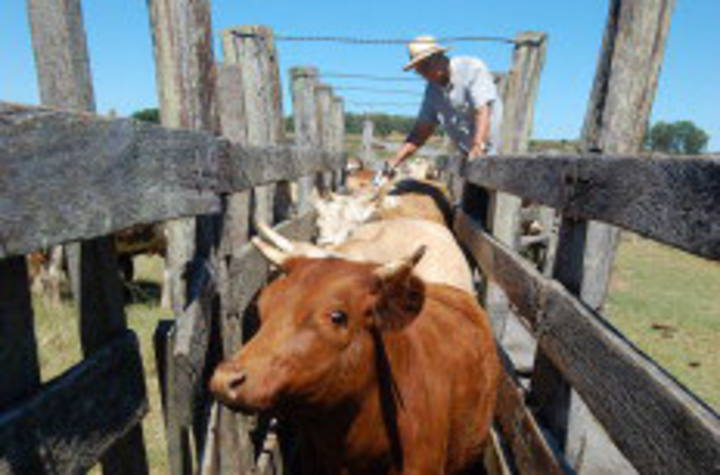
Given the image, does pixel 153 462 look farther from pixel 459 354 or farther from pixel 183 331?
pixel 183 331

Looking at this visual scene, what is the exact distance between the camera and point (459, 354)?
3.20 metres

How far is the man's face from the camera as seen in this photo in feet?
22.1

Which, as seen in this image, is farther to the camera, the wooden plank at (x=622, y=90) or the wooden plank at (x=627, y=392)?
the wooden plank at (x=622, y=90)

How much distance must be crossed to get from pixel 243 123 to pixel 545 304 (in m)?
2.38

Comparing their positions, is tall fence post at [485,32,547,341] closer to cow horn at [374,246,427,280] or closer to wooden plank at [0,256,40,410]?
cow horn at [374,246,427,280]

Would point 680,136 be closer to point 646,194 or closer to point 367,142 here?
point 367,142

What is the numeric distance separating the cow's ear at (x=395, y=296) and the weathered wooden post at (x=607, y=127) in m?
0.58

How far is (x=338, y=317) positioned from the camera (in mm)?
2236

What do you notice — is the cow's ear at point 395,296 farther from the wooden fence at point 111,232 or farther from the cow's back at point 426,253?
the cow's back at point 426,253

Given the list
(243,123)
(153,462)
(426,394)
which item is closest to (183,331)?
(426,394)

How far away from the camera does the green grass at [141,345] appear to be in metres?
4.18

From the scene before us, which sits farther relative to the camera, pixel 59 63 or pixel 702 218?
pixel 59 63

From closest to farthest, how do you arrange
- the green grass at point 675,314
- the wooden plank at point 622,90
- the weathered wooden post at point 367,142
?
the wooden plank at point 622,90 → the green grass at point 675,314 → the weathered wooden post at point 367,142

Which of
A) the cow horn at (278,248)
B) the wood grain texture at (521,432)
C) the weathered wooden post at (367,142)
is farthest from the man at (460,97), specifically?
the weathered wooden post at (367,142)
